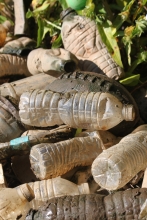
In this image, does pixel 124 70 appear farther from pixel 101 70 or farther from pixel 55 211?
pixel 55 211

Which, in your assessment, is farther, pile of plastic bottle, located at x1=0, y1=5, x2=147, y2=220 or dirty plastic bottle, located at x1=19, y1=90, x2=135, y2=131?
dirty plastic bottle, located at x1=19, y1=90, x2=135, y2=131

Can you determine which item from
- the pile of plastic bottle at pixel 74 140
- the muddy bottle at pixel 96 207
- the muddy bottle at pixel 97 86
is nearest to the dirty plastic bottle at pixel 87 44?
the pile of plastic bottle at pixel 74 140

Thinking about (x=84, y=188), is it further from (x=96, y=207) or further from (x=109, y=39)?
(x=109, y=39)

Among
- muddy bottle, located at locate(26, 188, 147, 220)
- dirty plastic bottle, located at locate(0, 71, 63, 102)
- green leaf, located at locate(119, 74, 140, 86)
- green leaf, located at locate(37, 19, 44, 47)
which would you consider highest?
green leaf, located at locate(37, 19, 44, 47)

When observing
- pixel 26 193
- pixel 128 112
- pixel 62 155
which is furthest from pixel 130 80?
pixel 26 193

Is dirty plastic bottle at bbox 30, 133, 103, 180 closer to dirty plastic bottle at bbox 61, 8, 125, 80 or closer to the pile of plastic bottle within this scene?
the pile of plastic bottle

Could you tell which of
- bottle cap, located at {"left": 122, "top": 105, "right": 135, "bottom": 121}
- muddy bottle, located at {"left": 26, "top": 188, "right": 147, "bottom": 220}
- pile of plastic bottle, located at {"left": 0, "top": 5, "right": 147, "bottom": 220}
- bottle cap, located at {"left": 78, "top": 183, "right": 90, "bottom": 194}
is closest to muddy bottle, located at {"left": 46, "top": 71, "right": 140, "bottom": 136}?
pile of plastic bottle, located at {"left": 0, "top": 5, "right": 147, "bottom": 220}

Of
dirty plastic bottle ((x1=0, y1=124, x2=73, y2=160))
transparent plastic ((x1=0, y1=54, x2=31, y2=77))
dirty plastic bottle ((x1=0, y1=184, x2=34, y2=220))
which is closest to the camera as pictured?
dirty plastic bottle ((x1=0, y1=184, x2=34, y2=220))
